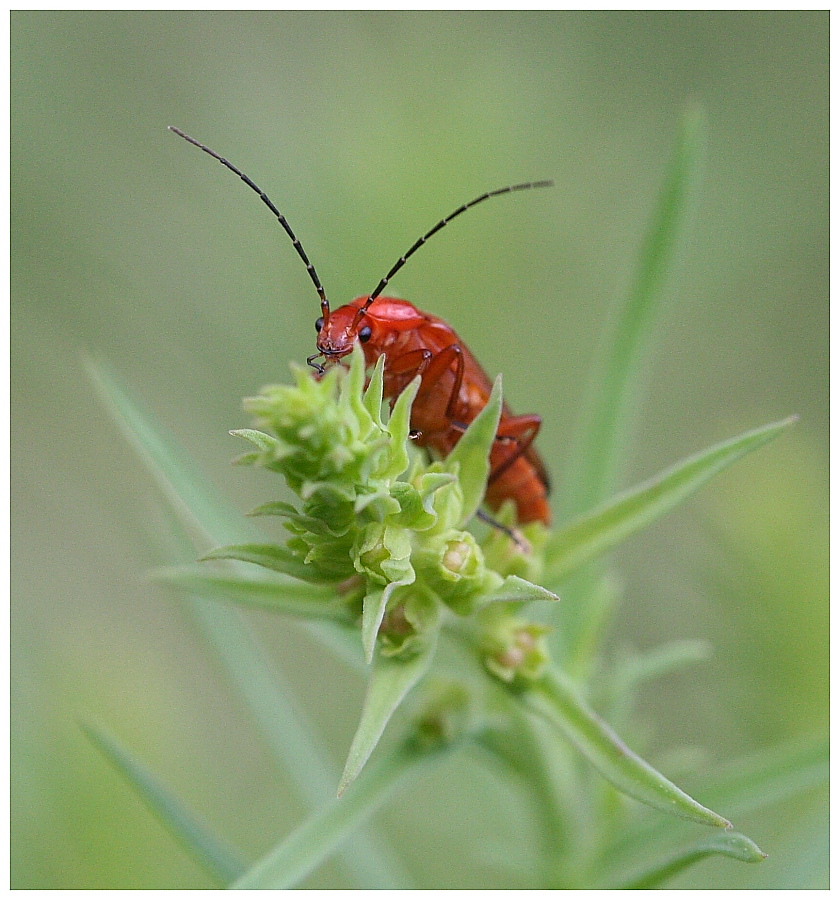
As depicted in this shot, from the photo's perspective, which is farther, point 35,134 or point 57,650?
point 35,134

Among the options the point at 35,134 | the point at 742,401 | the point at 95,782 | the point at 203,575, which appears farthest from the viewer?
the point at 742,401

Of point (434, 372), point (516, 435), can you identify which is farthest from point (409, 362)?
point (516, 435)

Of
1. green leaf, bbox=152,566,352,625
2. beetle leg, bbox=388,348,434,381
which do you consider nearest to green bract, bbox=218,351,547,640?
green leaf, bbox=152,566,352,625

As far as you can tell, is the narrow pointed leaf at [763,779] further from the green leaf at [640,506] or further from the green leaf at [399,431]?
the green leaf at [399,431]

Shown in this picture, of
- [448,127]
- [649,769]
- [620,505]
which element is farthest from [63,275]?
[649,769]

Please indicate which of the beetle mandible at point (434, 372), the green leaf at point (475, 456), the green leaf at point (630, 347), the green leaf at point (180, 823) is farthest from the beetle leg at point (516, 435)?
the green leaf at point (180, 823)

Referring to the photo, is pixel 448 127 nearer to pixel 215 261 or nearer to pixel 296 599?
pixel 215 261

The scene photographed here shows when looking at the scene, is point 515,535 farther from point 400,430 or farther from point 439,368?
point 439,368

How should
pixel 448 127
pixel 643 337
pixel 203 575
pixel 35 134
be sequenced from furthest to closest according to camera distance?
pixel 35 134
pixel 448 127
pixel 643 337
pixel 203 575
